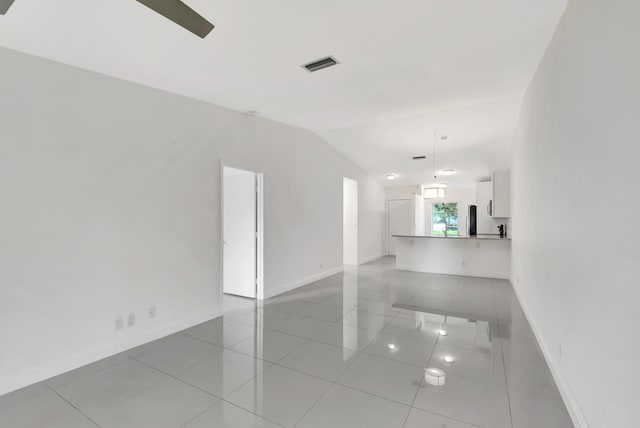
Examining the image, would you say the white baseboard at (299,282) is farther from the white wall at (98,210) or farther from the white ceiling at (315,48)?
the white ceiling at (315,48)

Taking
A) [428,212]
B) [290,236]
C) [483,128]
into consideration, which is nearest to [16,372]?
[290,236]

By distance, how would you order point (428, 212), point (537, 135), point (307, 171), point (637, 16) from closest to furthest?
point (637, 16) → point (537, 135) → point (307, 171) → point (428, 212)

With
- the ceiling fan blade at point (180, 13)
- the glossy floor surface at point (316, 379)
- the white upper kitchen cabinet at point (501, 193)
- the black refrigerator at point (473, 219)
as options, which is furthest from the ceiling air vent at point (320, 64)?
the black refrigerator at point (473, 219)

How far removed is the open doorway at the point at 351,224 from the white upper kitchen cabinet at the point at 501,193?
3336 mm

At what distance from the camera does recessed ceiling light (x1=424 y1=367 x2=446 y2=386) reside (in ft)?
7.97

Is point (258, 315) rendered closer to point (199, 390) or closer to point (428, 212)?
point (199, 390)

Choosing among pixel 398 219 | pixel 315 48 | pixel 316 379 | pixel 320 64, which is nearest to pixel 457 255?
pixel 398 219

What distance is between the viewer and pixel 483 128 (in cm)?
535

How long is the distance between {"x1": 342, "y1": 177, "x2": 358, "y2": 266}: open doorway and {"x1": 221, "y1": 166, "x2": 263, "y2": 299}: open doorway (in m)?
3.74

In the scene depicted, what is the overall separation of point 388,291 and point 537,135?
3342mm

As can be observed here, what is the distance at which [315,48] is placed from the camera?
2652 mm

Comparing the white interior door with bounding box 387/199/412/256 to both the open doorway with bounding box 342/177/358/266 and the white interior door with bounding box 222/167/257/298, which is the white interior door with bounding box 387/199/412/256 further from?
the white interior door with bounding box 222/167/257/298

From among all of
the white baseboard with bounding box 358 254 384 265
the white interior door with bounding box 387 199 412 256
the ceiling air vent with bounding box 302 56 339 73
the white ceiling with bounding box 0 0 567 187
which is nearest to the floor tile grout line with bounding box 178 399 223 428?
the white ceiling with bounding box 0 0 567 187

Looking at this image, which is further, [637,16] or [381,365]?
[381,365]
